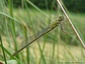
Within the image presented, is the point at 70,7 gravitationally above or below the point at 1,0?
below

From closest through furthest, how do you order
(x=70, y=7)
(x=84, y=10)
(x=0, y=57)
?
(x=0, y=57), (x=70, y=7), (x=84, y=10)

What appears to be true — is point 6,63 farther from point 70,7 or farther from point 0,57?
point 70,7

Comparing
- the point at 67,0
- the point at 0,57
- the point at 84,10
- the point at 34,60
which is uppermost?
the point at 0,57

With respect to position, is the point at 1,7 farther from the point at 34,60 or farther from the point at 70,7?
the point at 70,7

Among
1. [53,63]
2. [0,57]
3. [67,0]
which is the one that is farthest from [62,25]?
[67,0]

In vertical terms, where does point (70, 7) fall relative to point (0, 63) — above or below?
below

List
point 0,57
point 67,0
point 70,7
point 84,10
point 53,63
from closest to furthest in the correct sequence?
point 0,57
point 53,63
point 67,0
point 70,7
point 84,10

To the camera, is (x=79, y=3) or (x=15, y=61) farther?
(x=79, y=3)

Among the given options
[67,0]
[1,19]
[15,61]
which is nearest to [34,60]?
[1,19]

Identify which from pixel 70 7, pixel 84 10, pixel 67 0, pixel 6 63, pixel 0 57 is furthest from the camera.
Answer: pixel 84 10
